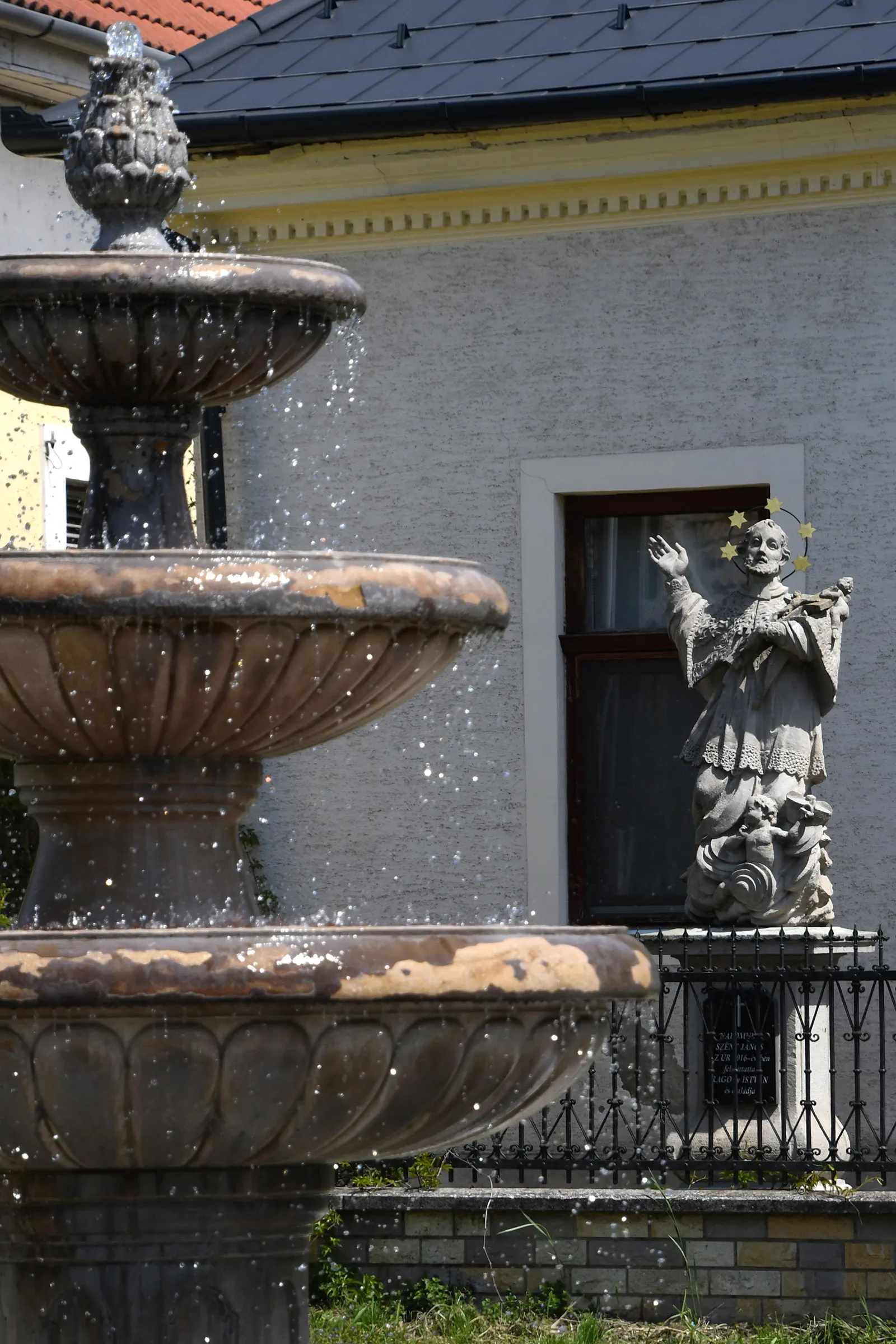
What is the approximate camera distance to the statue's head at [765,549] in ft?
33.1

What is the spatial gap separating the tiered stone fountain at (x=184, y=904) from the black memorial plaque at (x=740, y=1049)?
4718 millimetres

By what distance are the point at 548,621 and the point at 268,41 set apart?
12.1ft

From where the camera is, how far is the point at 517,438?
40.9 ft

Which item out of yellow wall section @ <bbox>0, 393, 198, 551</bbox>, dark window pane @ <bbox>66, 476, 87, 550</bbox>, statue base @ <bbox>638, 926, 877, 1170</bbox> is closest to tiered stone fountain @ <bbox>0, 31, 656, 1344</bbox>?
statue base @ <bbox>638, 926, 877, 1170</bbox>

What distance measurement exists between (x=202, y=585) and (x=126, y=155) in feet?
4.78

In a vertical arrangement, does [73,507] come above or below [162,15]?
below

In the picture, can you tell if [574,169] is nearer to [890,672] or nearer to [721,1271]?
[890,672]

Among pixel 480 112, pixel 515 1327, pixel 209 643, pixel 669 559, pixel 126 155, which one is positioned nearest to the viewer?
pixel 209 643

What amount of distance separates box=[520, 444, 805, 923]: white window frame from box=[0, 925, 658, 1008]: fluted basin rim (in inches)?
297

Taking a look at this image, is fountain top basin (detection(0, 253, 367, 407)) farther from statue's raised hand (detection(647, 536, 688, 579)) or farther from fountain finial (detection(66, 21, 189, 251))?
statue's raised hand (detection(647, 536, 688, 579))

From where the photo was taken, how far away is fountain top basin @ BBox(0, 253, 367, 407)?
533 cm

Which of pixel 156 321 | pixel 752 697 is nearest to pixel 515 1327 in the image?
pixel 752 697

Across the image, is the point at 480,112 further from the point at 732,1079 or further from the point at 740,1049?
the point at 732,1079

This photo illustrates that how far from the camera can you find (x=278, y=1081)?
15.3ft
